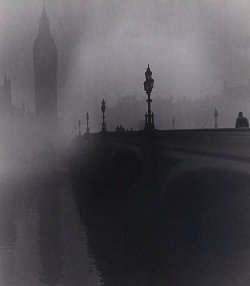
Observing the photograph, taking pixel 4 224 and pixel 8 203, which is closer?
pixel 4 224

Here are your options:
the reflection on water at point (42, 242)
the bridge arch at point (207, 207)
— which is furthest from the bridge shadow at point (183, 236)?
the reflection on water at point (42, 242)

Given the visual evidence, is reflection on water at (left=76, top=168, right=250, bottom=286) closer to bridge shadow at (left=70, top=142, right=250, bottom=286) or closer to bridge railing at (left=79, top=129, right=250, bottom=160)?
bridge shadow at (left=70, top=142, right=250, bottom=286)

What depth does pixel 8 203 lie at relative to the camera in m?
42.4

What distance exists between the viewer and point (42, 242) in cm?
2830

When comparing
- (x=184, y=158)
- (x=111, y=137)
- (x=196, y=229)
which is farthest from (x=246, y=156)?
(x=111, y=137)

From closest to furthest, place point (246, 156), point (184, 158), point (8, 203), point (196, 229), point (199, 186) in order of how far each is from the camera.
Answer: point (246, 156), point (184, 158), point (199, 186), point (196, 229), point (8, 203)

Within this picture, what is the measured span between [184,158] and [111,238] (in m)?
11.3

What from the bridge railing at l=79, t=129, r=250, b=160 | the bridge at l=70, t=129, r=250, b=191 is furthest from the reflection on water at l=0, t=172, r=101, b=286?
the bridge railing at l=79, t=129, r=250, b=160

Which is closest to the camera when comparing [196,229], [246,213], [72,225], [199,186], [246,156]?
[246,156]

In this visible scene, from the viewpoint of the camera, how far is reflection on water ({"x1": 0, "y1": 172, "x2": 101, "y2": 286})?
73.8ft

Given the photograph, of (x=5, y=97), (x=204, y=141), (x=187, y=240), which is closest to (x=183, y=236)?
(x=187, y=240)

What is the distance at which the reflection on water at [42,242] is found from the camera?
2248cm

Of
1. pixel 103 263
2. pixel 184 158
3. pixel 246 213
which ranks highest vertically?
pixel 184 158

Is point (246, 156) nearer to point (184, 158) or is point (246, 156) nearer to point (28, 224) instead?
point (184, 158)
